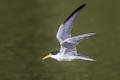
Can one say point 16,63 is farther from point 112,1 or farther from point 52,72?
point 112,1

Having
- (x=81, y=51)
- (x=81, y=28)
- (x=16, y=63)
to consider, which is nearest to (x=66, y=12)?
(x=81, y=28)

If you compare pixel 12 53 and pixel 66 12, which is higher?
pixel 66 12

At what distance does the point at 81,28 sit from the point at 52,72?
520cm

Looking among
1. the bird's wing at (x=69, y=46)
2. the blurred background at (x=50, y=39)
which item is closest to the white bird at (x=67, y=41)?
the bird's wing at (x=69, y=46)

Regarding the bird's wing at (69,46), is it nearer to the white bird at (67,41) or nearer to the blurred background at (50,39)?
the white bird at (67,41)

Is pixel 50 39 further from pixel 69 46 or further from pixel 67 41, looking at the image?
pixel 67 41

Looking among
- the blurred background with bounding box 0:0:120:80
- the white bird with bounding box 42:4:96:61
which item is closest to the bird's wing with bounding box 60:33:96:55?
the white bird with bounding box 42:4:96:61

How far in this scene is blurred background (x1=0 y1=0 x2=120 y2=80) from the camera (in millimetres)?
15820

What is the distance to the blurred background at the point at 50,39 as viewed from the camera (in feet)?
51.9

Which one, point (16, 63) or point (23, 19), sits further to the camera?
point (23, 19)

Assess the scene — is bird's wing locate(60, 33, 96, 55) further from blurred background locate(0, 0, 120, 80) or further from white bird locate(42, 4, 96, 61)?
blurred background locate(0, 0, 120, 80)

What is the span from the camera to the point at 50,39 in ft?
63.2

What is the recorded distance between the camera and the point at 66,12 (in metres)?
22.8

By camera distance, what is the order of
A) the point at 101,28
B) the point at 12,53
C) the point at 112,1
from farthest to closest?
1. the point at 112,1
2. the point at 101,28
3. the point at 12,53
